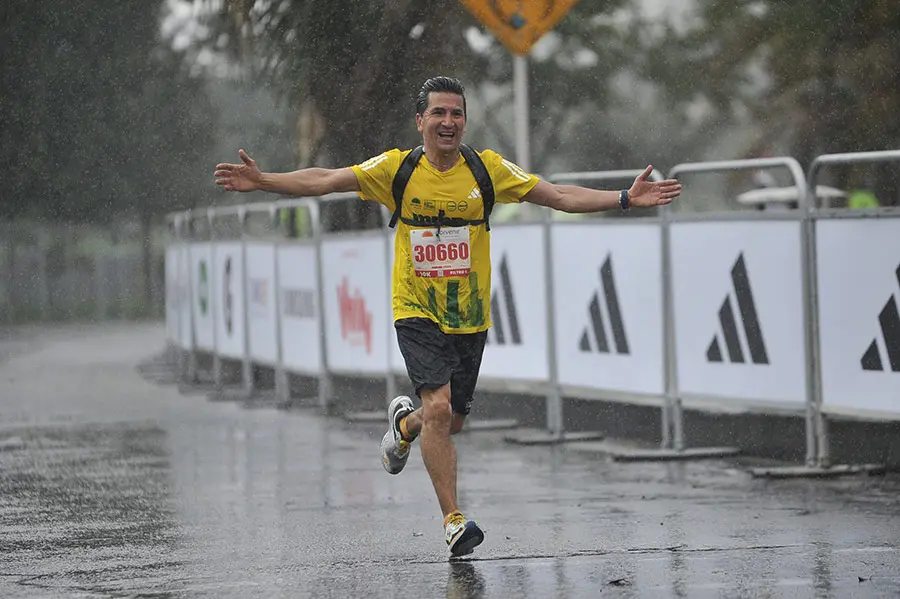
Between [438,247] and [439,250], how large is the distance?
0.04 feet

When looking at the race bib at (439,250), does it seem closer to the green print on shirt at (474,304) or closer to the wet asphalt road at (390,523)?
the green print on shirt at (474,304)

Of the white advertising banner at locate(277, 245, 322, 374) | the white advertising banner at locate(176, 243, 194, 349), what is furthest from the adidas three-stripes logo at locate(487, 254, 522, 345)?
the white advertising banner at locate(176, 243, 194, 349)

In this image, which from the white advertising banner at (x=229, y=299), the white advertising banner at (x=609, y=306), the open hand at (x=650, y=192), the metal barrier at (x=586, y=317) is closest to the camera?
the open hand at (x=650, y=192)

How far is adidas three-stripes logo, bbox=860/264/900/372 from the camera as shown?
11039 millimetres

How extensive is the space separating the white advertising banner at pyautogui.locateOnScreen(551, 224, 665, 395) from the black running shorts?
13.8ft

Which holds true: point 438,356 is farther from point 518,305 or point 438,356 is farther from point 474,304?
point 518,305

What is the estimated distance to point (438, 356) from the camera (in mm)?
8906

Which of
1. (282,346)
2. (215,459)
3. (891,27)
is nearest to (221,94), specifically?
(891,27)

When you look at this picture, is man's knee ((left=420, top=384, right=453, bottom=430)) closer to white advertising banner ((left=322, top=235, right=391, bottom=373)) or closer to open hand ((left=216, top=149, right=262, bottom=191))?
open hand ((left=216, top=149, right=262, bottom=191))

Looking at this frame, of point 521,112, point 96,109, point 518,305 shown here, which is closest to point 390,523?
point 518,305

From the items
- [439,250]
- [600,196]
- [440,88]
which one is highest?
[440,88]

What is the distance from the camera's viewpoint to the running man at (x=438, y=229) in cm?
880

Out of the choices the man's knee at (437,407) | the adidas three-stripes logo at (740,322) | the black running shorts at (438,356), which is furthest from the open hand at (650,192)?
the adidas three-stripes logo at (740,322)

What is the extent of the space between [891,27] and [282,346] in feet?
37.3
